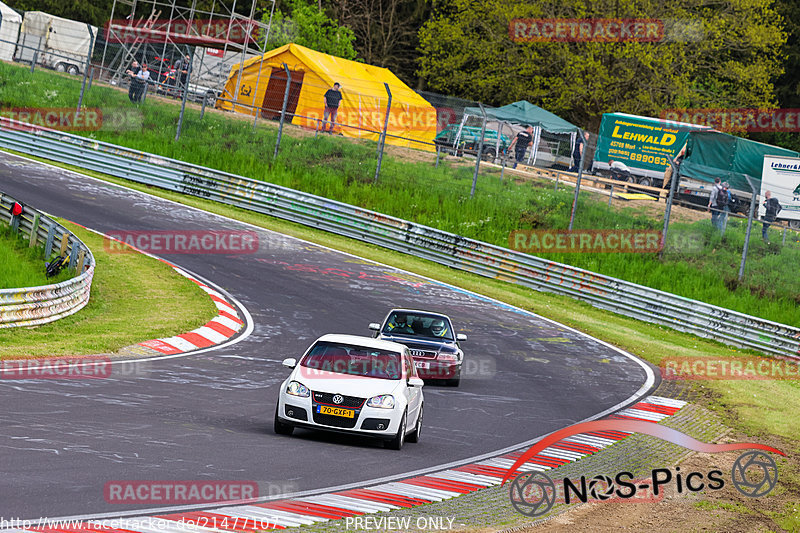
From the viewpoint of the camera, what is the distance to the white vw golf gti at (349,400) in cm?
1134

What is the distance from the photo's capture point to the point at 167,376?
14102 millimetres

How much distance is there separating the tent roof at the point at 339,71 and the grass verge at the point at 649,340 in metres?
13.0

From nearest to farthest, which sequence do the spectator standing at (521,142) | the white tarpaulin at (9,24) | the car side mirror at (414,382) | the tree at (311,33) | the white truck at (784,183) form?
the car side mirror at (414,382) → the white truck at (784,183) → the spectator standing at (521,142) → the tree at (311,33) → the white tarpaulin at (9,24)

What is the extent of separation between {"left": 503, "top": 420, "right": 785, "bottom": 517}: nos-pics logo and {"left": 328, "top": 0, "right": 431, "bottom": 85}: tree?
1965 inches

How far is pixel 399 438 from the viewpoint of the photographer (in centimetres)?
1148

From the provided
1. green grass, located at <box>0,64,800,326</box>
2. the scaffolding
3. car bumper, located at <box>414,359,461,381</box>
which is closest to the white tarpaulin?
the scaffolding

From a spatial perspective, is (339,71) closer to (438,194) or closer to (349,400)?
(438,194)

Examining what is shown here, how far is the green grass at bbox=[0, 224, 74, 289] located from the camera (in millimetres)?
18156

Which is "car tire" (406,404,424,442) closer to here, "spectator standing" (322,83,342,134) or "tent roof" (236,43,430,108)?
"spectator standing" (322,83,342,134)

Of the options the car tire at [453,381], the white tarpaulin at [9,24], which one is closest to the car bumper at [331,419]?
the car tire at [453,381]

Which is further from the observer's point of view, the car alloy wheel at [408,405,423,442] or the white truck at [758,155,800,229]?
the white truck at [758,155,800,229]

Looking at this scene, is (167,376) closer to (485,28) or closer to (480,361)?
(480,361)

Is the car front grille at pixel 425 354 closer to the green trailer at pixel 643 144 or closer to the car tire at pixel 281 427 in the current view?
the car tire at pixel 281 427

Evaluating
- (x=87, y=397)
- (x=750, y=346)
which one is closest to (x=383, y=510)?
(x=87, y=397)
